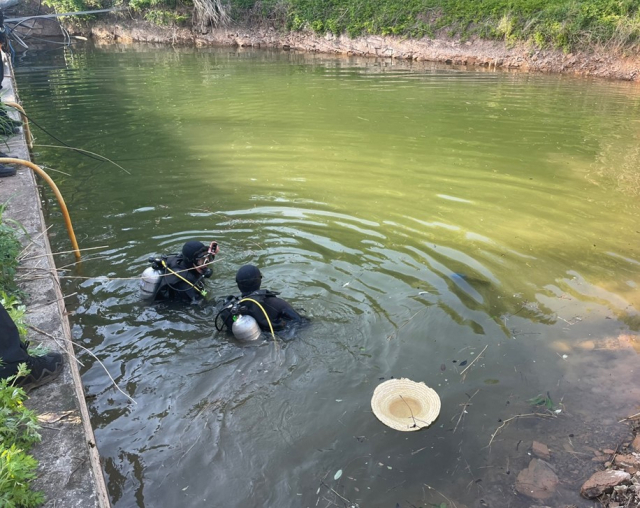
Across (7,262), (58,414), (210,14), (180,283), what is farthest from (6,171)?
(210,14)

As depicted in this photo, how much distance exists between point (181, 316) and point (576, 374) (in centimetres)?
370

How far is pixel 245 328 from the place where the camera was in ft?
14.5

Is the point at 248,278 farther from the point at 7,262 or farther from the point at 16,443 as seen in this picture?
the point at 16,443

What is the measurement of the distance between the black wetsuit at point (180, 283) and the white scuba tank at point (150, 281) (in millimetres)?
42

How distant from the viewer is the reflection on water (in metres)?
3.45

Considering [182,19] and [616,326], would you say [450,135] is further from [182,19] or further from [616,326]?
[182,19]

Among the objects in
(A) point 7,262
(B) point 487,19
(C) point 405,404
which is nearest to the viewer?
(C) point 405,404

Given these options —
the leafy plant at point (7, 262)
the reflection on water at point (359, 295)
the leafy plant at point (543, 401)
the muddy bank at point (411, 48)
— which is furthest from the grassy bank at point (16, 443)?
the muddy bank at point (411, 48)

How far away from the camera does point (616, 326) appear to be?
4.76 m

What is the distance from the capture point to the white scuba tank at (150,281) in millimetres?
4883

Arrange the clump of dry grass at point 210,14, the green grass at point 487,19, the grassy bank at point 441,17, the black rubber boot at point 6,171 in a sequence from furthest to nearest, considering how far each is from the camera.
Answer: the clump of dry grass at point 210,14
the grassy bank at point 441,17
the green grass at point 487,19
the black rubber boot at point 6,171

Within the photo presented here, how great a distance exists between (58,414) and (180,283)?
2073 mm

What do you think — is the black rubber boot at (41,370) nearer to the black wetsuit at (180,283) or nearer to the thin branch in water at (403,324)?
the black wetsuit at (180,283)

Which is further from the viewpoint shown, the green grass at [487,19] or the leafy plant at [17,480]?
the green grass at [487,19]
